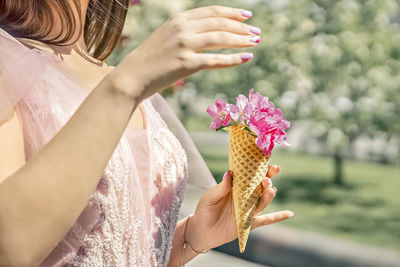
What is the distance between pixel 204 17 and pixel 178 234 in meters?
0.87

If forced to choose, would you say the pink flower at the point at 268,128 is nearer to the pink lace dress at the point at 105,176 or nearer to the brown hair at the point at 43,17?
the pink lace dress at the point at 105,176

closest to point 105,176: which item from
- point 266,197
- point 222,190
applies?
point 222,190

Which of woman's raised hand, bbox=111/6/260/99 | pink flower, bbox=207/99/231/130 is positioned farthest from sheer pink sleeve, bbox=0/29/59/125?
pink flower, bbox=207/99/231/130

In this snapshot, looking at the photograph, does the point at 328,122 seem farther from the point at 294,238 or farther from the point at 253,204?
the point at 253,204

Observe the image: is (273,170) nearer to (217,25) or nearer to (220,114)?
(220,114)

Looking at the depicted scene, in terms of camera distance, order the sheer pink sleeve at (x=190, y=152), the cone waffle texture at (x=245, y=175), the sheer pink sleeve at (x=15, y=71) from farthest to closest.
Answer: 1. the sheer pink sleeve at (x=190, y=152)
2. the cone waffle texture at (x=245, y=175)
3. the sheer pink sleeve at (x=15, y=71)

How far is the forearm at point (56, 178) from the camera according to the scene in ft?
2.74

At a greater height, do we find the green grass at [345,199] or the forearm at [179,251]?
the forearm at [179,251]

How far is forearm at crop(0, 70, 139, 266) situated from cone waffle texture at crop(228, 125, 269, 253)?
0.56m

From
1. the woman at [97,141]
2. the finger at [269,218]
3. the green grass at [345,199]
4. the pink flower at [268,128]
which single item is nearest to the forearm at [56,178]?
the woman at [97,141]

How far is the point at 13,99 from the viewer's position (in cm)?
97

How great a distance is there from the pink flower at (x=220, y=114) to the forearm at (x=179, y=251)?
373 mm

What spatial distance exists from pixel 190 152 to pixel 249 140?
45 cm

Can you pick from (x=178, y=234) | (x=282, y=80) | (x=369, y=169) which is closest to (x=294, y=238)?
(x=282, y=80)
